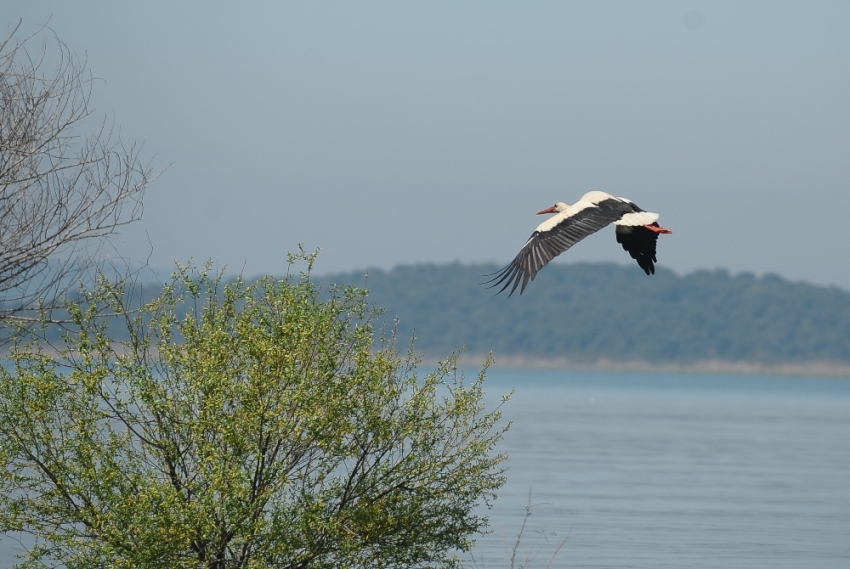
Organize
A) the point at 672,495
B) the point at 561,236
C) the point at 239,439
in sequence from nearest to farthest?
the point at 239,439
the point at 561,236
the point at 672,495

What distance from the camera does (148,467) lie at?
39.2 feet

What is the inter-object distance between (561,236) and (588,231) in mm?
309

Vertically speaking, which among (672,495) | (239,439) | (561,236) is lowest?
(672,495)

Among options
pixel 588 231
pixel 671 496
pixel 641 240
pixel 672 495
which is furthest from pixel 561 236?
pixel 672 495

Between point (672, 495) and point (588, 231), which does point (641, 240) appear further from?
A: point (672, 495)

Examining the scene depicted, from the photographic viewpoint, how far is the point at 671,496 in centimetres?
3425

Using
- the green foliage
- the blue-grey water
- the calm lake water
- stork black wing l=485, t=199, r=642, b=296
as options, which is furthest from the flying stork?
the blue-grey water

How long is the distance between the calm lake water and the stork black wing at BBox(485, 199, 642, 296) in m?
3.75

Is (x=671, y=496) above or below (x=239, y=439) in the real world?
below

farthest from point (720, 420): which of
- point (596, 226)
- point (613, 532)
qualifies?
point (596, 226)

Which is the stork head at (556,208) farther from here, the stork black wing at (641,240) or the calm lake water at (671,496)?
the calm lake water at (671,496)

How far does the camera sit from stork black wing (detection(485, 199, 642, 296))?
13.7m

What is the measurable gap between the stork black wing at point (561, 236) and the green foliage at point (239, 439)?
1.76 meters

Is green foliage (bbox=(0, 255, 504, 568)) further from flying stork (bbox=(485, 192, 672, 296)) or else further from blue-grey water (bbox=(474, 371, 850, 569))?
blue-grey water (bbox=(474, 371, 850, 569))
